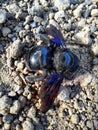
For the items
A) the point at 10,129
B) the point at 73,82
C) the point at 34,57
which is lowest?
the point at 10,129

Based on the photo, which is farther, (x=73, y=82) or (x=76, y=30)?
(x=76, y=30)

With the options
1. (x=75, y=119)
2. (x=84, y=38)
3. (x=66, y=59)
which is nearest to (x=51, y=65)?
(x=66, y=59)

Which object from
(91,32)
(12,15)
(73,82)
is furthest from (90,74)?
(12,15)

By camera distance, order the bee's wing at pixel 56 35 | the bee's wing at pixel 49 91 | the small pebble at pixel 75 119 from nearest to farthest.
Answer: the bee's wing at pixel 49 91, the small pebble at pixel 75 119, the bee's wing at pixel 56 35

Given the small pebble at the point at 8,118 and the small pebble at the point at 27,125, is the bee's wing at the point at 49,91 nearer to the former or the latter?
the small pebble at the point at 27,125

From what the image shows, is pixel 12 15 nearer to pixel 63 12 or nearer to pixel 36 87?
pixel 63 12

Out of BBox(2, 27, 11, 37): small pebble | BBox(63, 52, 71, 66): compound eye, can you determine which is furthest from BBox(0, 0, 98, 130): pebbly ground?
BBox(63, 52, 71, 66): compound eye

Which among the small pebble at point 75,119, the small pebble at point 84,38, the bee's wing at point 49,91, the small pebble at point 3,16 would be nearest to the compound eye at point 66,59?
the bee's wing at point 49,91

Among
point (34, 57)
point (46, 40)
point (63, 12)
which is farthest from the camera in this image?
point (63, 12)
